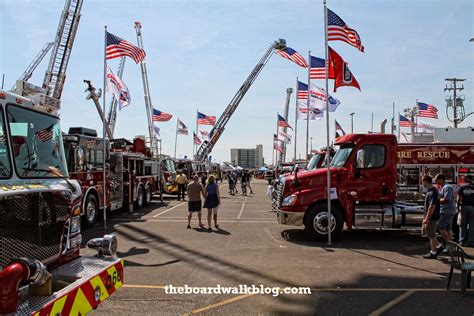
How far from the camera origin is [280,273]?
683cm

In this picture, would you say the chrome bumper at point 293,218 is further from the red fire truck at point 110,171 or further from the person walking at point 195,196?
the red fire truck at point 110,171

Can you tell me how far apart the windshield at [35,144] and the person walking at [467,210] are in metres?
8.59

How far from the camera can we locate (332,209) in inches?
386

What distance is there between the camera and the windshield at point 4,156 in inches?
143

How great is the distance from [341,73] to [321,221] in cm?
403

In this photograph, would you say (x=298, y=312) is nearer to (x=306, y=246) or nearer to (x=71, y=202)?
(x=71, y=202)

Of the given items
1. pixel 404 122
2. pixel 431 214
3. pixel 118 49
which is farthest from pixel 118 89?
pixel 404 122

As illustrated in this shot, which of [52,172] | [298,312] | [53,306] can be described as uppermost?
[52,172]

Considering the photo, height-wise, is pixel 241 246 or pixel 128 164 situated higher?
pixel 128 164

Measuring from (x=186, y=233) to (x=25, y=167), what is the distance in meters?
7.26

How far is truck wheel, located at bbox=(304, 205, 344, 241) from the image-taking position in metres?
9.76

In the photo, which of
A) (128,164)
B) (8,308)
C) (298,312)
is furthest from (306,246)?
(128,164)

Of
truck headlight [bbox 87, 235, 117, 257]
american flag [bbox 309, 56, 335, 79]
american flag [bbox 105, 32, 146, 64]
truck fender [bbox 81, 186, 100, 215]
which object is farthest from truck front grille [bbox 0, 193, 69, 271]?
american flag [bbox 309, 56, 335, 79]

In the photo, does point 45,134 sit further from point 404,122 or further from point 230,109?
point 230,109
